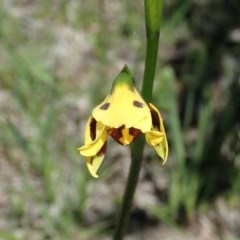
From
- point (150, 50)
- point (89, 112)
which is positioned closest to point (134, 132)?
point (150, 50)

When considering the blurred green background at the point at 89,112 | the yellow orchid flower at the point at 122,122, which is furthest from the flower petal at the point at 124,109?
the blurred green background at the point at 89,112

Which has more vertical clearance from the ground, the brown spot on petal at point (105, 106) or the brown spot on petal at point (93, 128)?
the brown spot on petal at point (105, 106)

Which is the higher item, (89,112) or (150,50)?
(150,50)

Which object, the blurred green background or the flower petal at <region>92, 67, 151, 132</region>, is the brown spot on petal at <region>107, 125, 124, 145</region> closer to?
the flower petal at <region>92, 67, 151, 132</region>

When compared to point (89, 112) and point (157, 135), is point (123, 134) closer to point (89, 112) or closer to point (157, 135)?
point (157, 135)

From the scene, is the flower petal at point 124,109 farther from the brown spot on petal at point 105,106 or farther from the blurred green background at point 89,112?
the blurred green background at point 89,112

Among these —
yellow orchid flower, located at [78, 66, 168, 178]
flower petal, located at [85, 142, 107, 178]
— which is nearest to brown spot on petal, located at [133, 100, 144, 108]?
yellow orchid flower, located at [78, 66, 168, 178]
